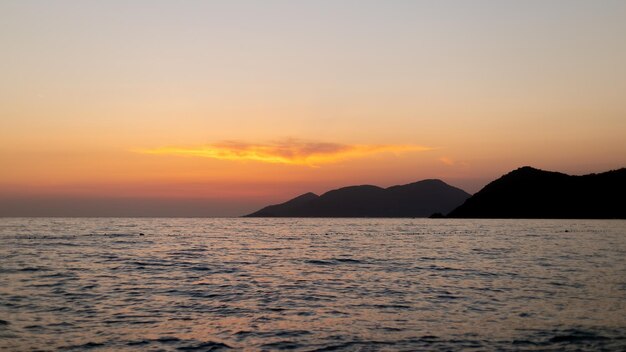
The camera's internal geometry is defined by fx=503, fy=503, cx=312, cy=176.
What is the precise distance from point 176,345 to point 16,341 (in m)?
5.94

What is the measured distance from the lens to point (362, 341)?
1842 cm

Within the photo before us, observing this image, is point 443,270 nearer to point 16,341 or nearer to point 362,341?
point 362,341

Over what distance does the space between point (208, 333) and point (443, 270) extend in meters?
27.3

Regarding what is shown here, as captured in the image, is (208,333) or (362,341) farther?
(208,333)

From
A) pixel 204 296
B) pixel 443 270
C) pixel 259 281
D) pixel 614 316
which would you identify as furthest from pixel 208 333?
pixel 443 270

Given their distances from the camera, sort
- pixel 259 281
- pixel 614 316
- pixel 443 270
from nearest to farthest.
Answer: pixel 614 316 → pixel 259 281 → pixel 443 270

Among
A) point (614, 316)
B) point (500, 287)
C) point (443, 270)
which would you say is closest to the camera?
point (614, 316)

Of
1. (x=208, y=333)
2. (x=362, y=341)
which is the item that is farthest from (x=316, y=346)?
(x=208, y=333)

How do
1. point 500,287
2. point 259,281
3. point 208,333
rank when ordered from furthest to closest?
point 259,281 → point 500,287 → point 208,333

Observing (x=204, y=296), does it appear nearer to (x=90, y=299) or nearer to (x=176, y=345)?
(x=90, y=299)

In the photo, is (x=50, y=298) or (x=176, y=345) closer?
(x=176, y=345)

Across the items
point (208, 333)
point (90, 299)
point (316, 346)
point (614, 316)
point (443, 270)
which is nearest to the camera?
point (316, 346)

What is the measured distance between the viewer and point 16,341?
Answer: 18297mm

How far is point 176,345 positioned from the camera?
17891 millimetres
